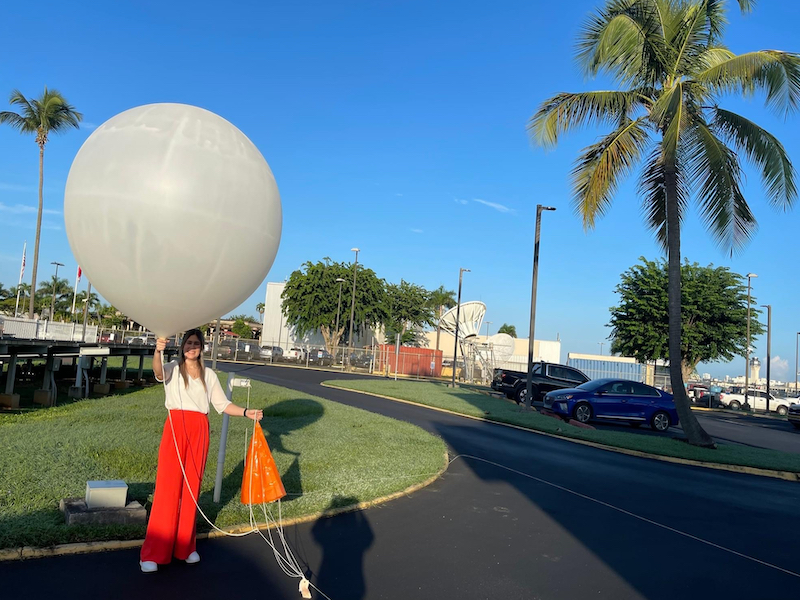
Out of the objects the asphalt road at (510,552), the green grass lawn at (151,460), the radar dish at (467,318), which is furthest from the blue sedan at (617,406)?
the radar dish at (467,318)

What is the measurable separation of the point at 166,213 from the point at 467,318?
59209 mm

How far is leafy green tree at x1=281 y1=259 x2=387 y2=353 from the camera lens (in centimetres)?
6034

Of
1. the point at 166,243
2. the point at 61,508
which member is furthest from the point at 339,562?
the point at 166,243

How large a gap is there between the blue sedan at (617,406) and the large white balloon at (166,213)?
16029mm

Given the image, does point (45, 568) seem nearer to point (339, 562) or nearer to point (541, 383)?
point (339, 562)

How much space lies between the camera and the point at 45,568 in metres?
4.50

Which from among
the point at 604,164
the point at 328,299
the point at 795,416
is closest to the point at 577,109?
the point at 604,164

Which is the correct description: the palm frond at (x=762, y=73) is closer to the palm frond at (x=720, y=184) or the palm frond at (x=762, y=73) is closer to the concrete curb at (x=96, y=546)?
the palm frond at (x=720, y=184)

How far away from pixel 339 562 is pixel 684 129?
12.9 m

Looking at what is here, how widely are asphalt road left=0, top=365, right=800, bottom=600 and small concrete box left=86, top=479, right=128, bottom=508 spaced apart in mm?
588

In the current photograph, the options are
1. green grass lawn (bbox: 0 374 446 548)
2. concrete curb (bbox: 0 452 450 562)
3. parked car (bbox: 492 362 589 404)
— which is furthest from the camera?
parked car (bbox: 492 362 589 404)

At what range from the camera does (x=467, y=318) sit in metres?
62.5

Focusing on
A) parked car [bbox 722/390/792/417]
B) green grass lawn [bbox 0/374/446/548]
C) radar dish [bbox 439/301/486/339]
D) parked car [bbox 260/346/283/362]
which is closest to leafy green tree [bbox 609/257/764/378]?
parked car [bbox 722/390/792/417]

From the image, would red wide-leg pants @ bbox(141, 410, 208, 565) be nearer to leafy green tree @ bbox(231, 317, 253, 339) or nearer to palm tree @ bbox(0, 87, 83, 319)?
palm tree @ bbox(0, 87, 83, 319)
